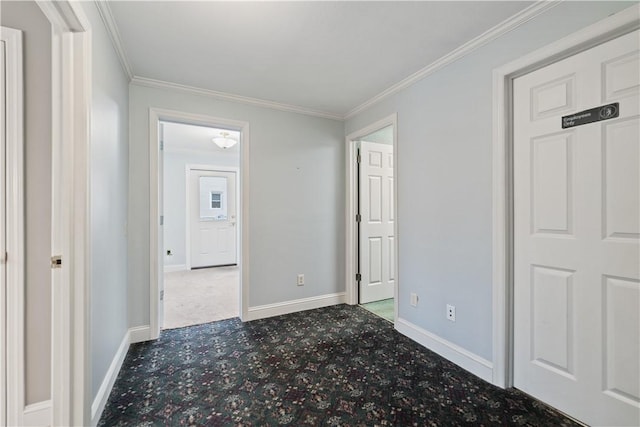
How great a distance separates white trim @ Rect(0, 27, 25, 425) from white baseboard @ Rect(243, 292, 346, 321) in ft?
5.73

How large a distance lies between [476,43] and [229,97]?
2228 millimetres

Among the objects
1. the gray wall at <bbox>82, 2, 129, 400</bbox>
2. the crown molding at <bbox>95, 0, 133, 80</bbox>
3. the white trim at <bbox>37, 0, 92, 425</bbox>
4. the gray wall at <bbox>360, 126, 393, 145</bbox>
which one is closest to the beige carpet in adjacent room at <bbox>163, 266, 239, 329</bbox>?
the gray wall at <bbox>82, 2, 129, 400</bbox>

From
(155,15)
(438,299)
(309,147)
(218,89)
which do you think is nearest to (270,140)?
(309,147)

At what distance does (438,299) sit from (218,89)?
2797 millimetres

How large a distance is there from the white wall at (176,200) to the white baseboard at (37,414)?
443 centimetres

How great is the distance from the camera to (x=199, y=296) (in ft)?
12.8

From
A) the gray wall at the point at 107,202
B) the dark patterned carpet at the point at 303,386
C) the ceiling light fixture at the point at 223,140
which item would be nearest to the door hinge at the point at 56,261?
the gray wall at the point at 107,202

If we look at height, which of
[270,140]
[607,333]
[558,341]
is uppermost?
[270,140]

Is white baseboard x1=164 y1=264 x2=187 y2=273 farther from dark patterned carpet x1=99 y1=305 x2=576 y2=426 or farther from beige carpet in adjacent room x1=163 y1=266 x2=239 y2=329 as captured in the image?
dark patterned carpet x1=99 y1=305 x2=576 y2=426

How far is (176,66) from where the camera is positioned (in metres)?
2.31

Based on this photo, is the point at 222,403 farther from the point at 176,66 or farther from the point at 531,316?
the point at 176,66

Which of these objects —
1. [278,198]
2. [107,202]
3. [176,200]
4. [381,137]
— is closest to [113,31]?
[107,202]

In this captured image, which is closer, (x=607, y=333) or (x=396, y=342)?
(x=607, y=333)

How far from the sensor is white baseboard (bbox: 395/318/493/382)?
6.31ft
